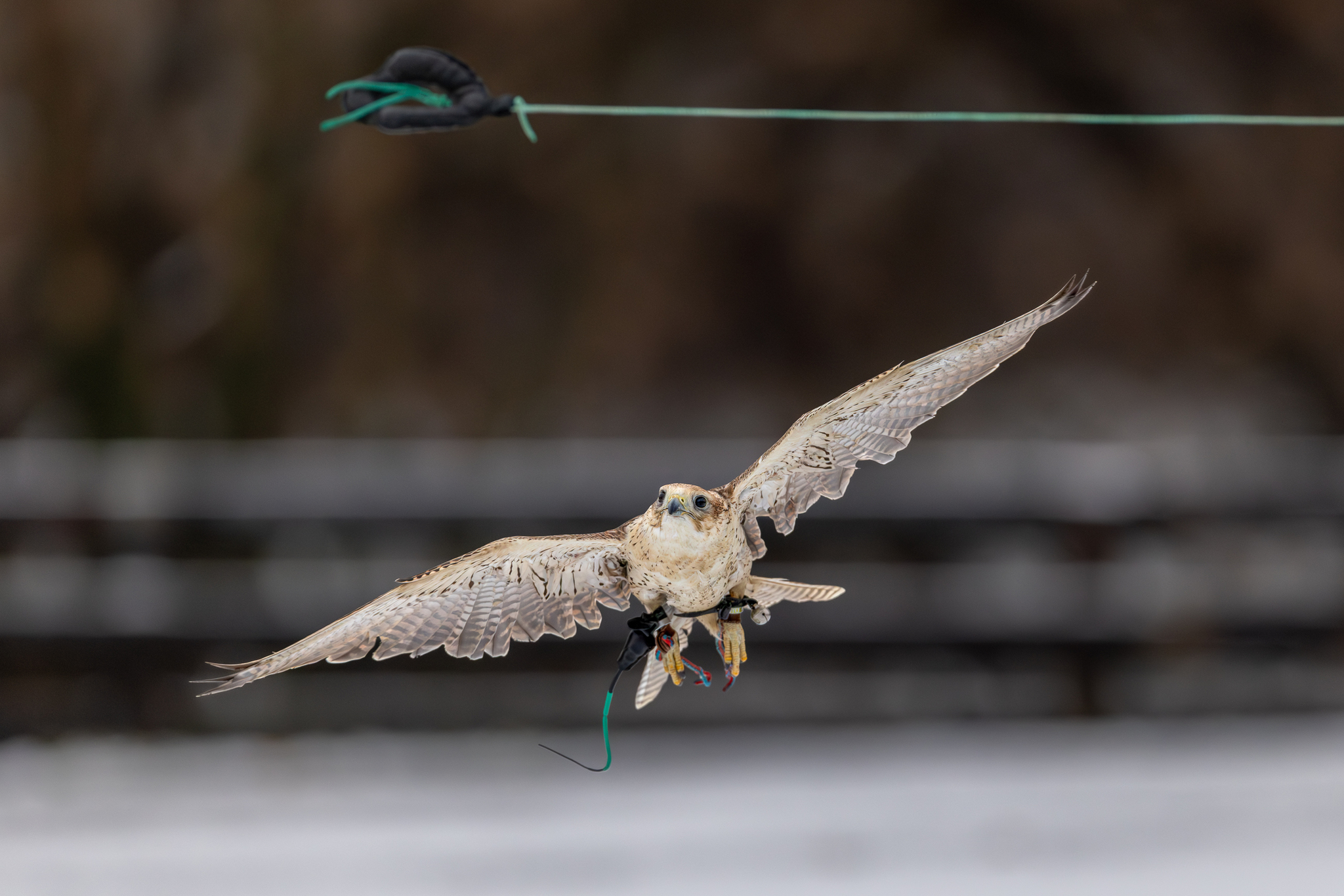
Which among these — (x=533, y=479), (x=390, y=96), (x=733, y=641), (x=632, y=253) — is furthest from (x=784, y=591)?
(x=632, y=253)

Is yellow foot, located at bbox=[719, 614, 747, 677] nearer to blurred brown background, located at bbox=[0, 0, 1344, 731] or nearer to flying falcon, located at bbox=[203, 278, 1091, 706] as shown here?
flying falcon, located at bbox=[203, 278, 1091, 706]

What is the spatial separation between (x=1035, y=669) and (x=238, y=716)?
5.44 feet

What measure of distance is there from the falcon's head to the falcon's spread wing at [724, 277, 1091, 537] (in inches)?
1.4

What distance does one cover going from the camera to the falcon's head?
1.61ft

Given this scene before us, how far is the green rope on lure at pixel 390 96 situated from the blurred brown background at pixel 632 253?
1478mm

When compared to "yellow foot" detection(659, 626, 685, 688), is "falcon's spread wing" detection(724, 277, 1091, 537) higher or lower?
higher

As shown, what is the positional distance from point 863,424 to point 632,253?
60.9 inches

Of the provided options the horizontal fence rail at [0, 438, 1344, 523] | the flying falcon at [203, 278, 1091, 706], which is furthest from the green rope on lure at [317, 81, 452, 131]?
the horizontal fence rail at [0, 438, 1344, 523]

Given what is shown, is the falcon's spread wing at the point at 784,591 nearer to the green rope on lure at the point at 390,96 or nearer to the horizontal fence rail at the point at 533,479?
the green rope on lure at the point at 390,96

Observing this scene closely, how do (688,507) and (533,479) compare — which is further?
(533,479)

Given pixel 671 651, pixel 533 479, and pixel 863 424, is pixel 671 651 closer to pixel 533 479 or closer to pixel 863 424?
pixel 863 424

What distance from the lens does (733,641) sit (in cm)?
55

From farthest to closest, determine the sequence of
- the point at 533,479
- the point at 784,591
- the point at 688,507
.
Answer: the point at 533,479 < the point at 784,591 < the point at 688,507

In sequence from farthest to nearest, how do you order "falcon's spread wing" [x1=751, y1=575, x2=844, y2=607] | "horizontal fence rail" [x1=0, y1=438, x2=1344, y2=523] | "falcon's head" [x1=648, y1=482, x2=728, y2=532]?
"horizontal fence rail" [x1=0, y1=438, x2=1344, y2=523] → "falcon's spread wing" [x1=751, y1=575, x2=844, y2=607] → "falcon's head" [x1=648, y1=482, x2=728, y2=532]
